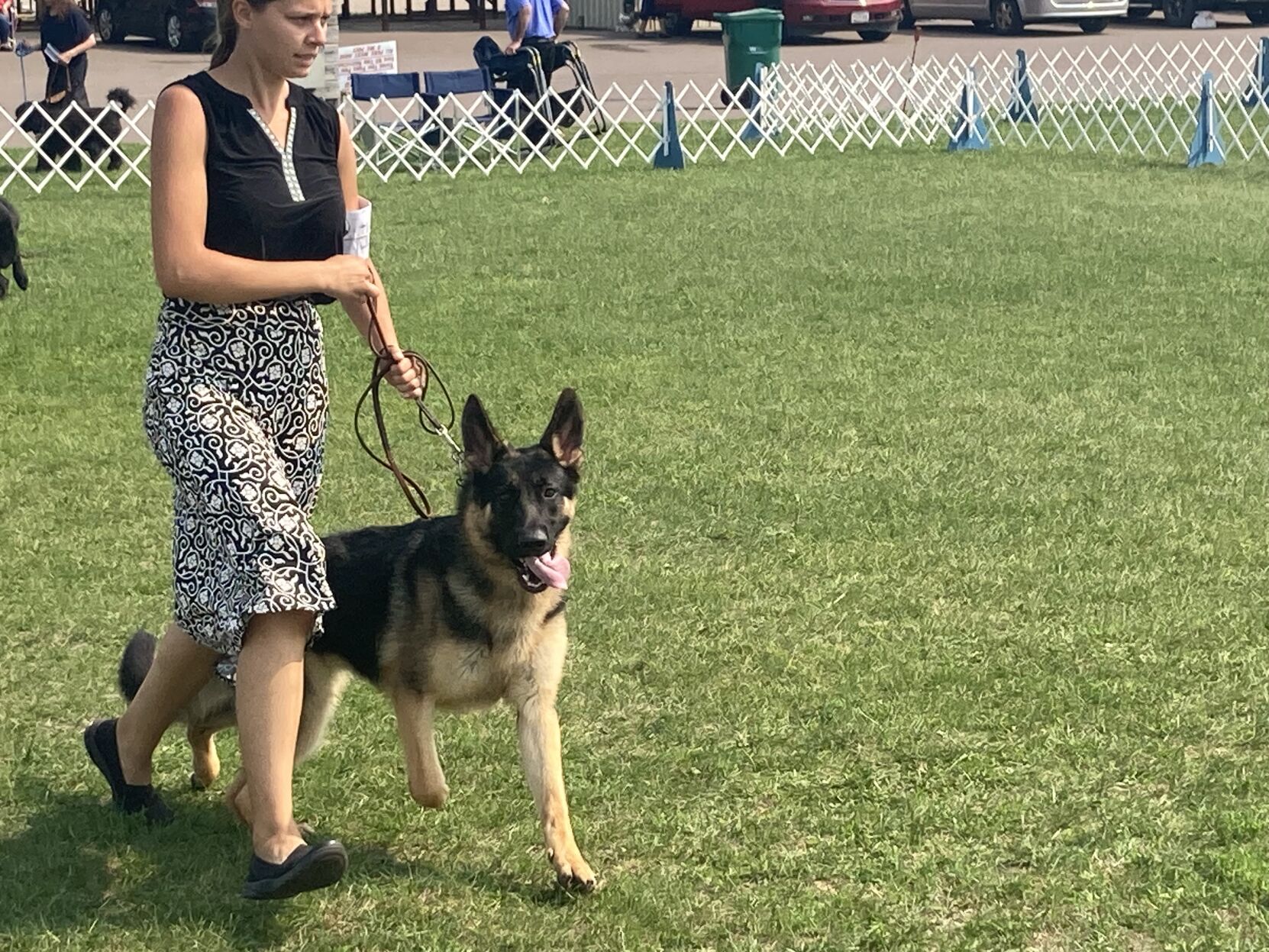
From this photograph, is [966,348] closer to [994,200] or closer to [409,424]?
[409,424]

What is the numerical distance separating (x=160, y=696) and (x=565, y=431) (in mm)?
1114

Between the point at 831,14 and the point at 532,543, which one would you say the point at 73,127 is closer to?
the point at 532,543

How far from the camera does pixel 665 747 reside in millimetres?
4508

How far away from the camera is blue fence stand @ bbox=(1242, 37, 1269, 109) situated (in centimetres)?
2033

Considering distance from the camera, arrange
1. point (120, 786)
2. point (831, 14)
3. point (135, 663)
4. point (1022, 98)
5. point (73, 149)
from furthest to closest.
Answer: point (831, 14), point (1022, 98), point (73, 149), point (135, 663), point (120, 786)

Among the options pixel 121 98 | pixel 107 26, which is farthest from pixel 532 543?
pixel 107 26

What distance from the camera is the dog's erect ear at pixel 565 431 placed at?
384 cm

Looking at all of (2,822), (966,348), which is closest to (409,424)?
(966,348)

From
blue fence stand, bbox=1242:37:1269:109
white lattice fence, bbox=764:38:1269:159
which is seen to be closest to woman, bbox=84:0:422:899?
white lattice fence, bbox=764:38:1269:159

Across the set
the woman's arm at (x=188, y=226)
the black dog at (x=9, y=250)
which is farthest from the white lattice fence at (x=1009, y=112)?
the woman's arm at (x=188, y=226)

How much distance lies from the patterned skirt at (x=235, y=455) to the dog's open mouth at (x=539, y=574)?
1.48 feet

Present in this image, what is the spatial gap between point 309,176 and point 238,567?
842 millimetres

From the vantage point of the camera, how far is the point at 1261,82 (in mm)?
20969

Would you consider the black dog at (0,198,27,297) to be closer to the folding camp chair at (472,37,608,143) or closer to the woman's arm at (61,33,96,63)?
the woman's arm at (61,33,96,63)
